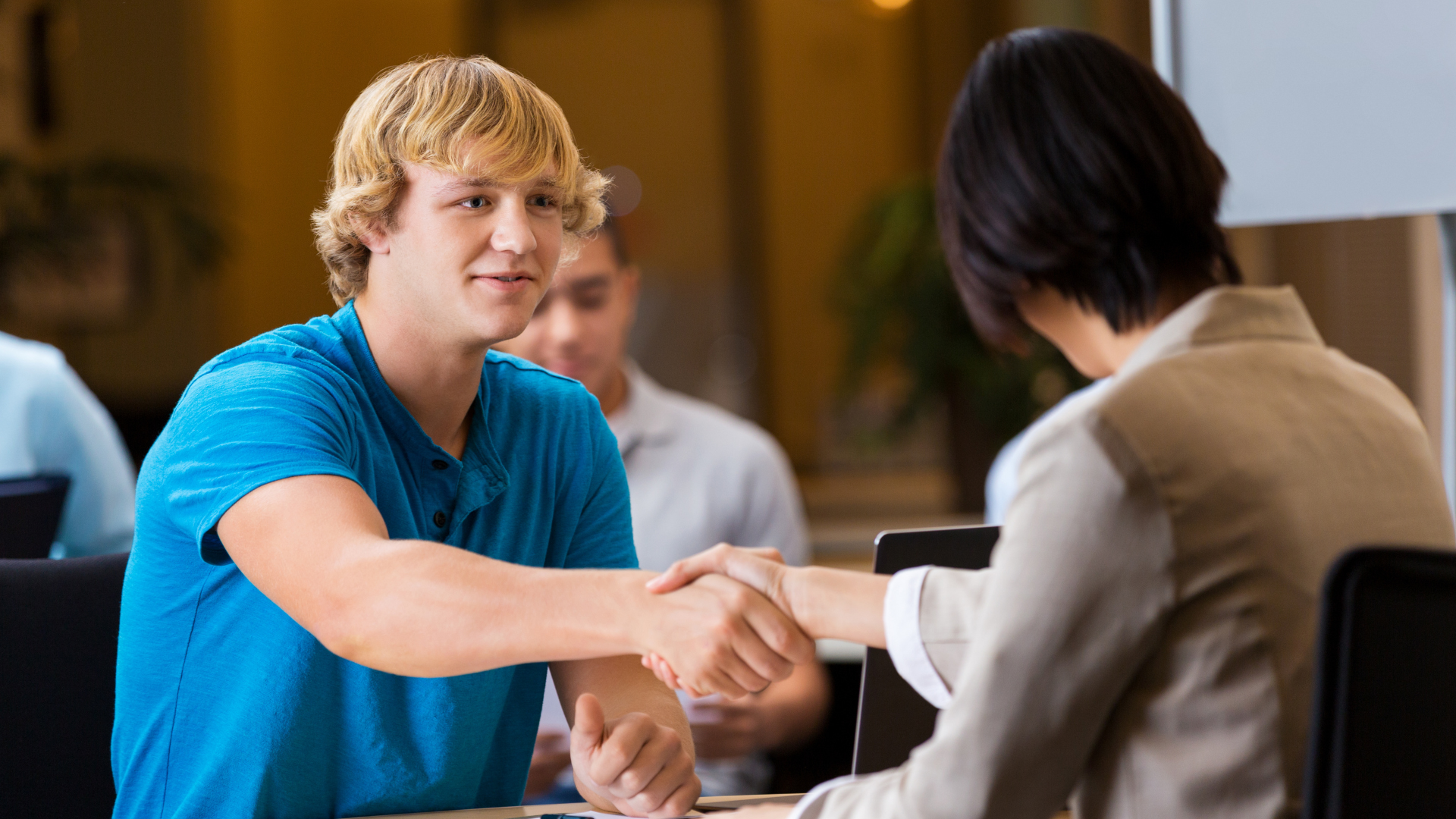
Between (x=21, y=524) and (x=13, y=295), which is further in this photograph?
(x=13, y=295)

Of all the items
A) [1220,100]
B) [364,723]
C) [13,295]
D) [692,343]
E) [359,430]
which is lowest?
[692,343]

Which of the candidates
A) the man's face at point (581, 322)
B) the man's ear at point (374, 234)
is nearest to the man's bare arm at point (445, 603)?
the man's ear at point (374, 234)

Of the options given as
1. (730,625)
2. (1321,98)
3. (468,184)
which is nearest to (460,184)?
(468,184)

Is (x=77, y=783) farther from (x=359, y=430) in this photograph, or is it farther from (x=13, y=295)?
(x=13, y=295)

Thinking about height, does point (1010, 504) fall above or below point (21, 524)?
above

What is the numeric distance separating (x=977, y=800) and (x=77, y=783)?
3.63 ft

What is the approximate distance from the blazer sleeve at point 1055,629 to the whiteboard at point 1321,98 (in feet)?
2.76

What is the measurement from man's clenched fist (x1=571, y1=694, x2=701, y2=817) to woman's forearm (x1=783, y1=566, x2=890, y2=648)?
0.23 m

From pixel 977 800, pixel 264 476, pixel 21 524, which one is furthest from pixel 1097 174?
pixel 21 524

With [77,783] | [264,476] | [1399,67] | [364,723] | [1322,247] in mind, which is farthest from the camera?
[1322,247]

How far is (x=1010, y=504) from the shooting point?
86cm

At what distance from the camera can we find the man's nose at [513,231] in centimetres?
131

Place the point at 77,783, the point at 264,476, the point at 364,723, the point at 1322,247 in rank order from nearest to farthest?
the point at 264,476, the point at 364,723, the point at 77,783, the point at 1322,247

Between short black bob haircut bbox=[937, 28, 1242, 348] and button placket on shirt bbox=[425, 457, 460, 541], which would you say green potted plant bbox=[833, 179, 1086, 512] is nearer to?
button placket on shirt bbox=[425, 457, 460, 541]
